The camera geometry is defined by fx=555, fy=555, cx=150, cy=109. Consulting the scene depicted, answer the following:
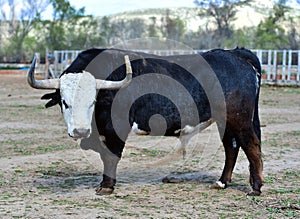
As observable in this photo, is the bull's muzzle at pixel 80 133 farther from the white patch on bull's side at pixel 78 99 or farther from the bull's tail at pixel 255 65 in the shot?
the bull's tail at pixel 255 65

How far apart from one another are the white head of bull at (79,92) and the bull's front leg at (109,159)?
536 mm

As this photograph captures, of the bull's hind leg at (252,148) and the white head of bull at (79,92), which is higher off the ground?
the white head of bull at (79,92)

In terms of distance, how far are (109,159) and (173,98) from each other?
1.04 metres

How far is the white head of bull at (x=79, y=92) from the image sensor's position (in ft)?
19.2

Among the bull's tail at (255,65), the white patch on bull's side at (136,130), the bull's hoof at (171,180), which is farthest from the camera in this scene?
the bull's hoof at (171,180)

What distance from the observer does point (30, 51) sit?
5153 centimetres

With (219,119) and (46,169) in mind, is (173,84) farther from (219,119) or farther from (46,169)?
(46,169)

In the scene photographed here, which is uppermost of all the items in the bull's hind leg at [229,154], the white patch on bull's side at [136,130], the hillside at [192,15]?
the white patch on bull's side at [136,130]

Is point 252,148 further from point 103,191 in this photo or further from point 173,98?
point 103,191

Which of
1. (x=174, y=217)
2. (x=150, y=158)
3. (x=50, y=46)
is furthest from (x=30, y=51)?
(x=174, y=217)

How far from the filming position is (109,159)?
6.49 m

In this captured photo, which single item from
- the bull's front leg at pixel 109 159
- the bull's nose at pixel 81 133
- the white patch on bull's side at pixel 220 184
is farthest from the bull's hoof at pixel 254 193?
the bull's nose at pixel 81 133

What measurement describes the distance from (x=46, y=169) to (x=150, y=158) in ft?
5.86

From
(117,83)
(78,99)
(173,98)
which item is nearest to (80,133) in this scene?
(78,99)
